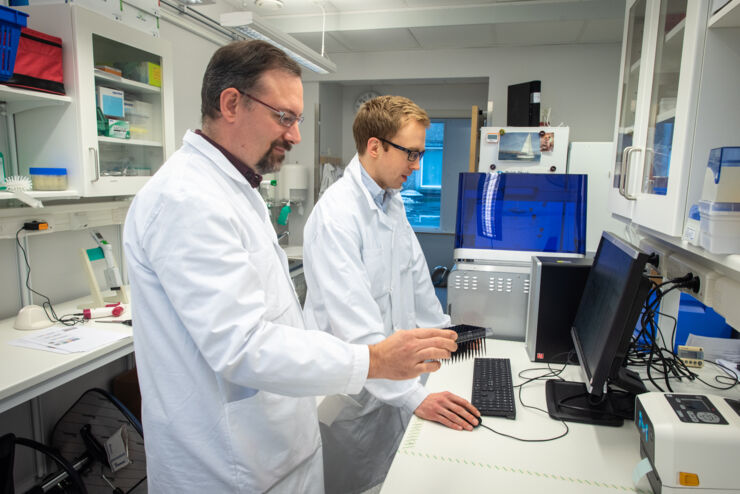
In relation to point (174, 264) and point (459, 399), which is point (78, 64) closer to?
point (174, 264)

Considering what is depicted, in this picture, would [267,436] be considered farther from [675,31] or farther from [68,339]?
[675,31]

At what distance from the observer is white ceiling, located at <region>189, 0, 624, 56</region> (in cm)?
349

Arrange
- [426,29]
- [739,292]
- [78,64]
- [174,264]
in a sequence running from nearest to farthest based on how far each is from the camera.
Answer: [174,264], [739,292], [78,64], [426,29]

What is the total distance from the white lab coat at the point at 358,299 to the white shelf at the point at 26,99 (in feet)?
4.30

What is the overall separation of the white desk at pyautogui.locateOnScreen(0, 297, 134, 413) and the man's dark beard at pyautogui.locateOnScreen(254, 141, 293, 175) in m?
1.07

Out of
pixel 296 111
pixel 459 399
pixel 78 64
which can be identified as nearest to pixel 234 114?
pixel 296 111

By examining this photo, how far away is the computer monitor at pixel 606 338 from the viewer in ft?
3.07

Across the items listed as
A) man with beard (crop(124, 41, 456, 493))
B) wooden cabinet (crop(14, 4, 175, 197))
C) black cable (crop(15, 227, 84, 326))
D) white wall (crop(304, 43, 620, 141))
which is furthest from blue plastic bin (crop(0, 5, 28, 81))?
white wall (crop(304, 43, 620, 141))

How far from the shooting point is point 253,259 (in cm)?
96

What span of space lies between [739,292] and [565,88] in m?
3.63

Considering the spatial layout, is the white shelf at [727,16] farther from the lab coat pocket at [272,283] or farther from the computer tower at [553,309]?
the lab coat pocket at [272,283]

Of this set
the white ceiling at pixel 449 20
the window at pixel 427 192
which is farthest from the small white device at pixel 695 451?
the window at pixel 427 192

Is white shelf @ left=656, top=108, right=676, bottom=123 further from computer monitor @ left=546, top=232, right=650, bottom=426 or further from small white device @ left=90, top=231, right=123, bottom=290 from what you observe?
small white device @ left=90, top=231, right=123, bottom=290

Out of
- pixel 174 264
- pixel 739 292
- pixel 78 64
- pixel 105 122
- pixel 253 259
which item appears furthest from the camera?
pixel 105 122
